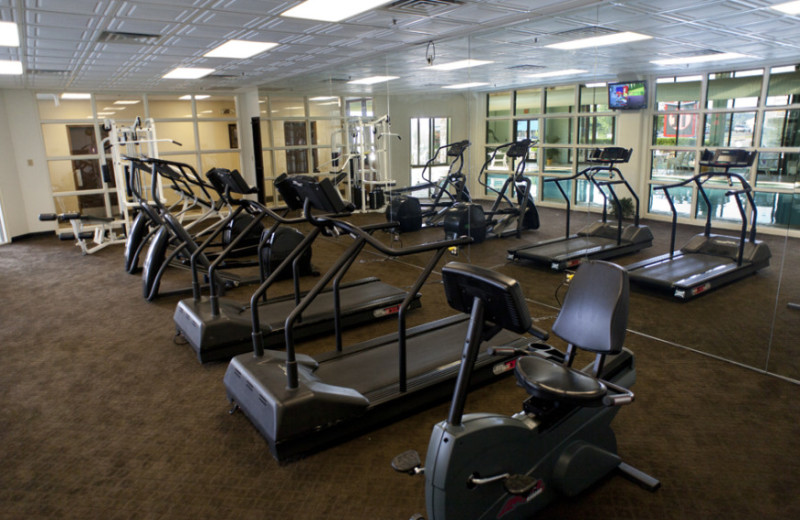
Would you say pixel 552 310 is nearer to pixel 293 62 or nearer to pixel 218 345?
pixel 218 345

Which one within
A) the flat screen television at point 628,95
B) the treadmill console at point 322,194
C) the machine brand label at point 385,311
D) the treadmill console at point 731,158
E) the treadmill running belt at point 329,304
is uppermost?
the flat screen television at point 628,95

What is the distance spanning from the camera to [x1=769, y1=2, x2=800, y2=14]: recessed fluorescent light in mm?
3621

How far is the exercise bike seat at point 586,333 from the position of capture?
1949 mm

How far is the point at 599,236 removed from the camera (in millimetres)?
6391

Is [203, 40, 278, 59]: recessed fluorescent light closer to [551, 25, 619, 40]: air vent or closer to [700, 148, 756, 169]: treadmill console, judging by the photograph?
[551, 25, 619, 40]: air vent

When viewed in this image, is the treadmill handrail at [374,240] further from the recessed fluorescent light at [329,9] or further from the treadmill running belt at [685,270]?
the treadmill running belt at [685,270]

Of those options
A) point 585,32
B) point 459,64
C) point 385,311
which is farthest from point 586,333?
point 459,64

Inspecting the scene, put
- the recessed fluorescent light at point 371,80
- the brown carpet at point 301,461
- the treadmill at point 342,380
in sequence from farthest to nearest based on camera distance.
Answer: the recessed fluorescent light at point 371,80 < the treadmill at point 342,380 < the brown carpet at point 301,461

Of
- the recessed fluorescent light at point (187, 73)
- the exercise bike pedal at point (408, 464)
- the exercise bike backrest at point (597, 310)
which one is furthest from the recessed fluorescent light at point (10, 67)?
the exercise bike backrest at point (597, 310)

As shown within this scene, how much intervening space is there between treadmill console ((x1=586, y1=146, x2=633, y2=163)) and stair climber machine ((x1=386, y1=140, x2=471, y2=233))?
156cm

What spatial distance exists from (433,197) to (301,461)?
545 cm

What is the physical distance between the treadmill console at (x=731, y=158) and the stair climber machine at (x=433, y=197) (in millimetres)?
2744

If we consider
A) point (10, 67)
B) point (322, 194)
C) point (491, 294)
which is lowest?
point (491, 294)

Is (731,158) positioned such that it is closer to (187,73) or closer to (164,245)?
(164,245)
